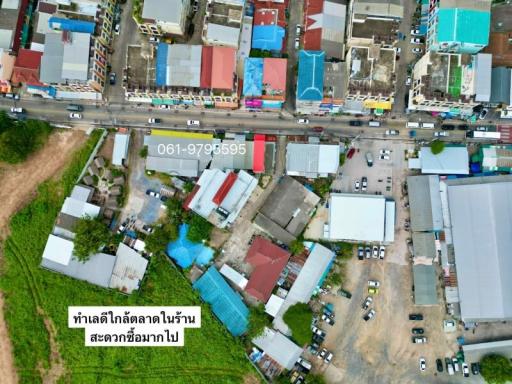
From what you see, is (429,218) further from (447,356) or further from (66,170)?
(66,170)

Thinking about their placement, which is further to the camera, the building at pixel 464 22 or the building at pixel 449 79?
the building at pixel 449 79

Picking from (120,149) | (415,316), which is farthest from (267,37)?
(415,316)

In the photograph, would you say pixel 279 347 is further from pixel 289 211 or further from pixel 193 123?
pixel 193 123

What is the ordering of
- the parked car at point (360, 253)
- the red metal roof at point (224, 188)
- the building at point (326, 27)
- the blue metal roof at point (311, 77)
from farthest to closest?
the parked car at point (360, 253) < the building at point (326, 27) < the red metal roof at point (224, 188) < the blue metal roof at point (311, 77)

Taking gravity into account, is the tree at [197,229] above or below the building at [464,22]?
below

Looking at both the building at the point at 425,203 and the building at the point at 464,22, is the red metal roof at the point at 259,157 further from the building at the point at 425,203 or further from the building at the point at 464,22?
the building at the point at 464,22

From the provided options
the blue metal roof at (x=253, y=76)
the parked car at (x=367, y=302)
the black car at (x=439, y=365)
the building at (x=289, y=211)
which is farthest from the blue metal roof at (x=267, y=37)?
the black car at (x=439, y=365)
